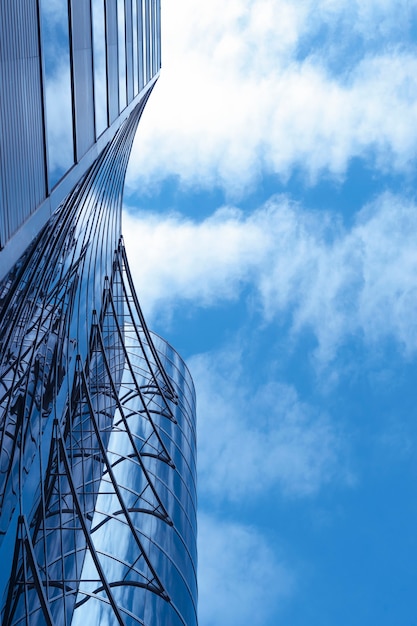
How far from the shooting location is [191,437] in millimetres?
32438

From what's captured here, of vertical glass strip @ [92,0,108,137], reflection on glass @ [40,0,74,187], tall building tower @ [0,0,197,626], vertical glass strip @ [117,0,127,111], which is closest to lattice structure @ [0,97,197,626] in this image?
tall building tower @ [0,0,197,626]

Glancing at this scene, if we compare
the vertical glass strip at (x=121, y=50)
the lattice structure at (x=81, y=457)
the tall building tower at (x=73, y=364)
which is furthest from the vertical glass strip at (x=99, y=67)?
the vertical glass strip at (x=121, y=50)

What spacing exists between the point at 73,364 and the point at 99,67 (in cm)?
895

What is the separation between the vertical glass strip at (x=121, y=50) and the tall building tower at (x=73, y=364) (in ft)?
0.19

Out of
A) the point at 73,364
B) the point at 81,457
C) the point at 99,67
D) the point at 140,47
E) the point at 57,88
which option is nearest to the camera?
the point at 57,88

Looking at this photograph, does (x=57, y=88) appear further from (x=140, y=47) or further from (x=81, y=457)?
(x=140, y=47)

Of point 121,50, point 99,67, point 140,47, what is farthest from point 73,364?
Result: point 140,47

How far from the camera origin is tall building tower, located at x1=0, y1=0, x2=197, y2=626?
35.1 feet

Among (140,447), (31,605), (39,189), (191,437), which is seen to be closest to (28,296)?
(39,189)

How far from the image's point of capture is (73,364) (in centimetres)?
2112

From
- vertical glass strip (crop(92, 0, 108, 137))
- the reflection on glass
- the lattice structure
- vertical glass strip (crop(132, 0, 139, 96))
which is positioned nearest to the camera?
the reflection on glass

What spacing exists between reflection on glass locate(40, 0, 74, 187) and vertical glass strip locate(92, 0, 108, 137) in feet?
9.70

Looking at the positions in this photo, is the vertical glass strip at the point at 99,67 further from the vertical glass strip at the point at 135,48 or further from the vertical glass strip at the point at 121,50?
the vertical glass strip at the point at 135,48

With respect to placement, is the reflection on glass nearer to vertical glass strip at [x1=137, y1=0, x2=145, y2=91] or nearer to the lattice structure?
the lattice structure
